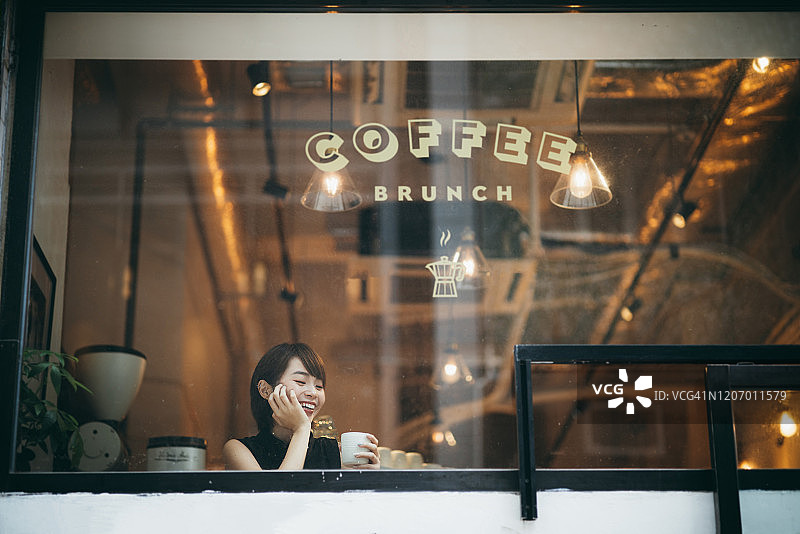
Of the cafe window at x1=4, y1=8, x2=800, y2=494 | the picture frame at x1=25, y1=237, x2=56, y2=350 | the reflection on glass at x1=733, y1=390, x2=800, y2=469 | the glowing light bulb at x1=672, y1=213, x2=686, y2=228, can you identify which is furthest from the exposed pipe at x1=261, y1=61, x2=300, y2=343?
the reflection on glass at x1=733, y1=390, x2=800, y2=469

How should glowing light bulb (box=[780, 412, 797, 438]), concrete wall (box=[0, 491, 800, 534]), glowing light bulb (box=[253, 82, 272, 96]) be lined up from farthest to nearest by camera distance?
glowing light bulb (box=[253, 82, 272, 96])
glowing light bulb (box=[780, 412, 797, 438])
concrete wall (box=[0, 491, 800, 534])

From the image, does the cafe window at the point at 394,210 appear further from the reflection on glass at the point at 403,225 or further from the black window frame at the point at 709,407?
the black window frame at the point at 709,407

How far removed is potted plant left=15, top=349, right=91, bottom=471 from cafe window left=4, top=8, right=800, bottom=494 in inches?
7.0

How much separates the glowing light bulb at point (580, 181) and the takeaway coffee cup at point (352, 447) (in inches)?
56.6

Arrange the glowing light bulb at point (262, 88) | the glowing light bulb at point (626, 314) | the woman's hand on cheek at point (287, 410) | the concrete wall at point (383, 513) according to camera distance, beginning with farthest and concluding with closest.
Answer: the glowing light bulb at point (262, 88) < the glowing light bulb at point (626, 314) < the woman's hand on cheek at point (287, 410) < the concrete wall at point (383, 513)

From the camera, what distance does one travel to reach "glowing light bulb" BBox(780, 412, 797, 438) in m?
3.71

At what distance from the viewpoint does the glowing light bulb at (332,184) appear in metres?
4.32

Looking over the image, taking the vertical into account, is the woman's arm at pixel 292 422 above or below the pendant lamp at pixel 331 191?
below

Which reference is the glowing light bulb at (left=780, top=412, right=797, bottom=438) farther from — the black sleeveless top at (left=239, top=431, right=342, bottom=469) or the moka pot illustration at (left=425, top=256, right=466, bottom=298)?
the black sleeveless top at (left=239, top=431, right=342, bottom=469)

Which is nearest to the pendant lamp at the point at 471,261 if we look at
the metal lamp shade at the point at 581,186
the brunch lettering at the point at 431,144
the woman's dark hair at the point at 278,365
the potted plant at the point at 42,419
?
the brunch lettering at the point at 431,144

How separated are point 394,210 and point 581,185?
Answer: 2.73ft

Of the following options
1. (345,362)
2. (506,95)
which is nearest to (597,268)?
(506,95)

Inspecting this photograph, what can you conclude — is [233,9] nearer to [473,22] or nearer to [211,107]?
[211,107]

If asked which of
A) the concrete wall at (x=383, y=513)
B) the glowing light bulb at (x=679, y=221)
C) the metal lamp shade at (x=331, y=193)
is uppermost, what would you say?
the metal lamp shade at (x=331, y=193)
